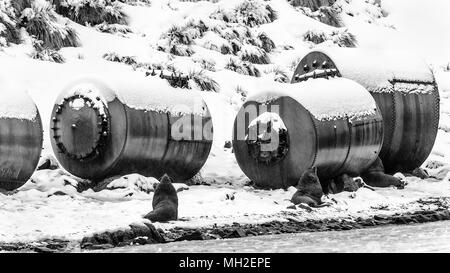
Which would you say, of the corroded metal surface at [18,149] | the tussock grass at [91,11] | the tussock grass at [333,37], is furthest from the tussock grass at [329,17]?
the corroded metal surface at [18,149]

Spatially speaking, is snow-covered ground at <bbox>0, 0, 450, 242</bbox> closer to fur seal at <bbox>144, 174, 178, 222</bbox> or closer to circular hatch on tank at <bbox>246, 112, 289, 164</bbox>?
fur seal at <bbox>144, 174, 178, 222</bbox>

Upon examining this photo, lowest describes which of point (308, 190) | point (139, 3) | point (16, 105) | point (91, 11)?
point (308, 190)

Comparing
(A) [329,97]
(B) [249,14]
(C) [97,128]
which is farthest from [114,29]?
(A) [329,97]

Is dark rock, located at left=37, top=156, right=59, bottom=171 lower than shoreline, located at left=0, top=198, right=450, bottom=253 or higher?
higher

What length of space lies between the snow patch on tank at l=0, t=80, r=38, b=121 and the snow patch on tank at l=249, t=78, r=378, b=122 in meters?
3.70

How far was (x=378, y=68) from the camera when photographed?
1530 centimetres

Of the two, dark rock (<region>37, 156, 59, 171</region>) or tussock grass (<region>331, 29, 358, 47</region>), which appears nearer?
dark rock (<region>37, 156, 59, 171</region>)

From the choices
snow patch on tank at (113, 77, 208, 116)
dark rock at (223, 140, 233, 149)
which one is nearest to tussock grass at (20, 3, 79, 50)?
dark rock at (223, 140, 233, 149)

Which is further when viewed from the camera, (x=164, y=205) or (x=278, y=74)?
(x=278, y=74)

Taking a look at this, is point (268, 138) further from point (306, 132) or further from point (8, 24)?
point (8, 24)

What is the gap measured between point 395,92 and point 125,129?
5.00 metres

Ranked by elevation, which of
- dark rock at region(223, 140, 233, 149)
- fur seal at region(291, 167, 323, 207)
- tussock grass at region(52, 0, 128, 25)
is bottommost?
fur seal at region(291, 167, 323, 207)

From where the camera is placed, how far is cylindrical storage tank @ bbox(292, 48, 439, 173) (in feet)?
49.1

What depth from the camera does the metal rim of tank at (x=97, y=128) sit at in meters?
13.0
